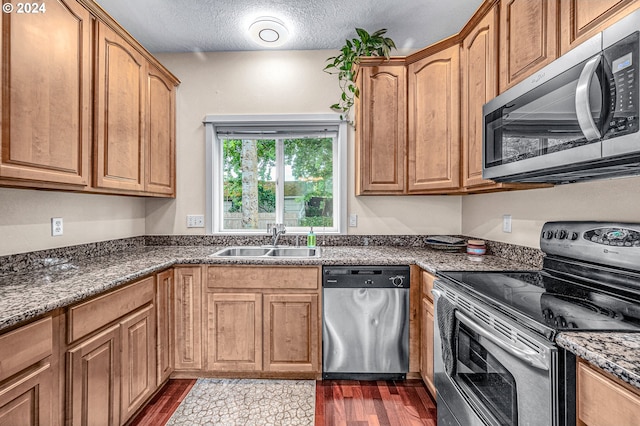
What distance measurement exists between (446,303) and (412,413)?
32.1 inches

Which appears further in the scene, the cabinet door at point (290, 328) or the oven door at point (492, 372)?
the cabinet door at point (290, 328)

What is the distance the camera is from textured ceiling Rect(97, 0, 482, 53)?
2051 millimetres

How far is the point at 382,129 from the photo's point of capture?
2.29 metres

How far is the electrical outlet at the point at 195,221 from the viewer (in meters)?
2.65

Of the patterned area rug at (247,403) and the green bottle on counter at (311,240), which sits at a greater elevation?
the green bottle on counter at (311,240)

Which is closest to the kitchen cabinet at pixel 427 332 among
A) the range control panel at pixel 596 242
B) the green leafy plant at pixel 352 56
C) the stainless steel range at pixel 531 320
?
the stainless steel range at pixel 531 320

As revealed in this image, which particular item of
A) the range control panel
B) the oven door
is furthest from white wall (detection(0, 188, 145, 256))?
the range control panel

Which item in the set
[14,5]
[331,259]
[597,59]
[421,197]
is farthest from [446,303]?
[14,5]

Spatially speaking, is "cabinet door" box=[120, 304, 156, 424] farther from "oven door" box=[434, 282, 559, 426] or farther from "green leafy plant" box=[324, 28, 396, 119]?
"green leafy plant" box=[324, 28, 396, 119]

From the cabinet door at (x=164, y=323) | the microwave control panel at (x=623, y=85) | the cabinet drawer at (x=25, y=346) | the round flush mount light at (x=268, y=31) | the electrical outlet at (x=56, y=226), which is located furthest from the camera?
the round flush mount light at (x=268, y=31)

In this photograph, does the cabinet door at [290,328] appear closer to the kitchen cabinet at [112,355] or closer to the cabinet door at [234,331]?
the cabinet door at [234,331]

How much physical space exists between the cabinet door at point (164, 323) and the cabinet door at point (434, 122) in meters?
1.85

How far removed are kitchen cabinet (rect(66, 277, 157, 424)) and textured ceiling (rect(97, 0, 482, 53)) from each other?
1.87 metres

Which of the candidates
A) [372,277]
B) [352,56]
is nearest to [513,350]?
[372,277]
